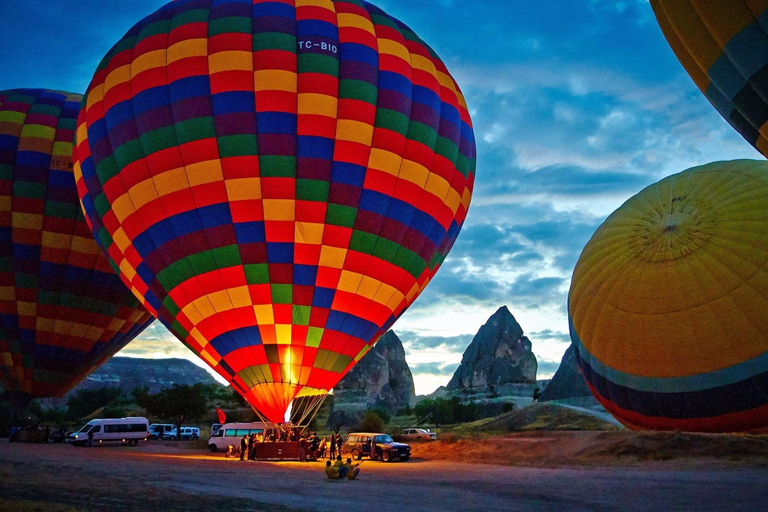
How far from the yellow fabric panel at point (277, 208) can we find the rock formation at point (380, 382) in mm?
59060

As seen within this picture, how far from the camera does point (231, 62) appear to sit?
15.5 metres

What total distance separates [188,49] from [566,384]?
6407cm

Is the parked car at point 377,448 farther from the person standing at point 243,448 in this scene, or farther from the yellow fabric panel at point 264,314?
the yellow fabric panel at point 264,314

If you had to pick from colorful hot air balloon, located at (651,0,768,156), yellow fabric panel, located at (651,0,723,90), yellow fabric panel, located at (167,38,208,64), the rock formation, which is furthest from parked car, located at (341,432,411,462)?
the rock formation

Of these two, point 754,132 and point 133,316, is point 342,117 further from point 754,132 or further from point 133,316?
point 133,316

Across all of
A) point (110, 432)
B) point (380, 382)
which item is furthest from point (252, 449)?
point (380, 382)

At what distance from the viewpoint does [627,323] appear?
17188mm

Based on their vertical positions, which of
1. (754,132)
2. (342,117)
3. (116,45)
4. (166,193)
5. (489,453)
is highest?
(116,45)

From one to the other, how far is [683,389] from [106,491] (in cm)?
1375

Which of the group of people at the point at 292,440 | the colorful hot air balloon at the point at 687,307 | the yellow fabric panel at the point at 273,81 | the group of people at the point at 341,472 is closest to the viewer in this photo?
the group of people at the point at 341,472

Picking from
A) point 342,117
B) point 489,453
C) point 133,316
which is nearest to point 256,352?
point 342,117

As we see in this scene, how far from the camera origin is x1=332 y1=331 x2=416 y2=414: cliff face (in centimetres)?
7969

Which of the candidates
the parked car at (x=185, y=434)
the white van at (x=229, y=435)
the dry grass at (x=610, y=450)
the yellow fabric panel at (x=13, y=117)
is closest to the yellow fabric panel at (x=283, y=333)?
the dry grass at (x=610, y=450)

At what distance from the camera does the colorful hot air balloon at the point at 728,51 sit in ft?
23.1
